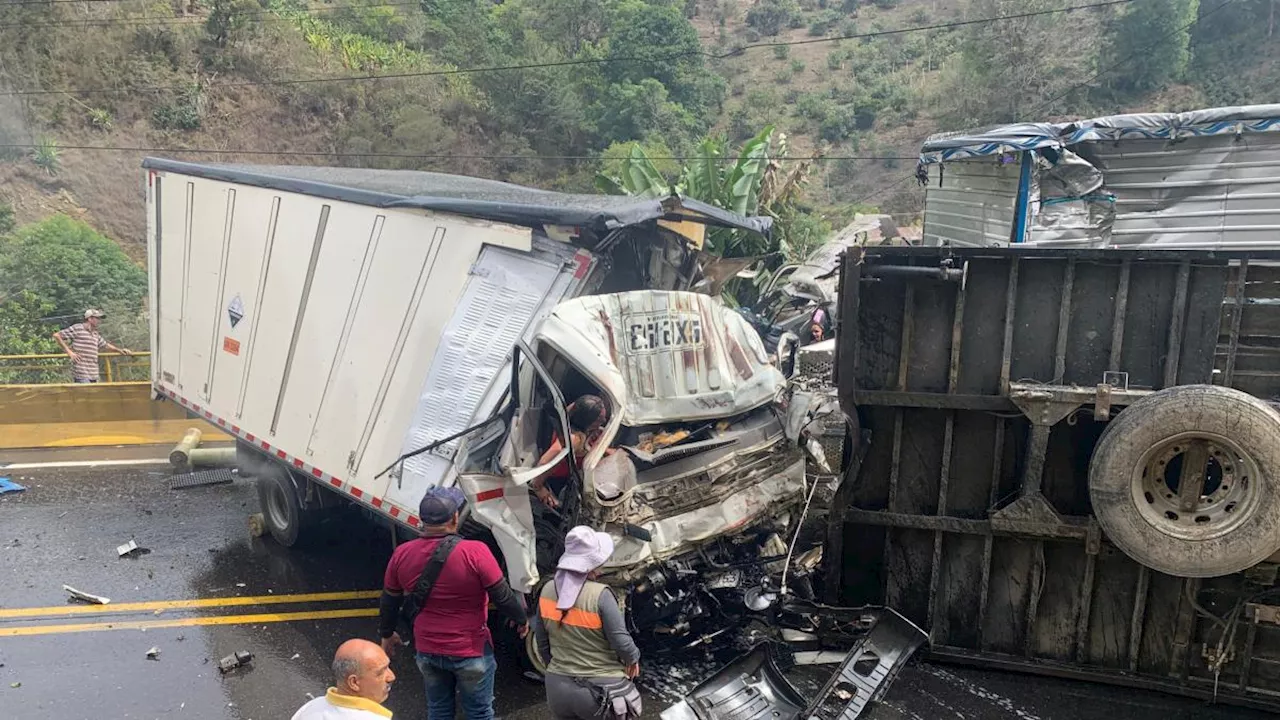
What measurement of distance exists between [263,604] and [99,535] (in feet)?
8.45

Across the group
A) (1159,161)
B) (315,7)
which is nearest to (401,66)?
(315,7)

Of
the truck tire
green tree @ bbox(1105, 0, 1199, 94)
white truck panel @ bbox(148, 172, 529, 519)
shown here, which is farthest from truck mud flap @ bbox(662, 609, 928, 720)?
green tree @ bbox(1105, 0, 1199, 94)

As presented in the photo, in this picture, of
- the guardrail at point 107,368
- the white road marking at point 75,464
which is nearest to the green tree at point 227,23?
the guardrail at point 107,368

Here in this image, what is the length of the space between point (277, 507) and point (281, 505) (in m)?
0.09

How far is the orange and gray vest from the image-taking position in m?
3.67

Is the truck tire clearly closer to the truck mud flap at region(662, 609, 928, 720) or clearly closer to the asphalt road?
the asphalt road

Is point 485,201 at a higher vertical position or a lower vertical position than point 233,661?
higher

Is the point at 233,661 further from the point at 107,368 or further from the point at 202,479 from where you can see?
the point at 107,368

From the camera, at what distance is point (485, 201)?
577cm

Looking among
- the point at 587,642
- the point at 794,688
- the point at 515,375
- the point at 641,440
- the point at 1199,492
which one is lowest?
the point at 794,688

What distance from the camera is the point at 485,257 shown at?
5.55 meters

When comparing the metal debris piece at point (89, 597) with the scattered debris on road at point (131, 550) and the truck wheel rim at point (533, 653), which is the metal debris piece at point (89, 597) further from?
the truck wheel rim at point (533, 653)

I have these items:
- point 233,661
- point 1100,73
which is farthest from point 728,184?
point 1100,73

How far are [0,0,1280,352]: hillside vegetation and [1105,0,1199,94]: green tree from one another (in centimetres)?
8
